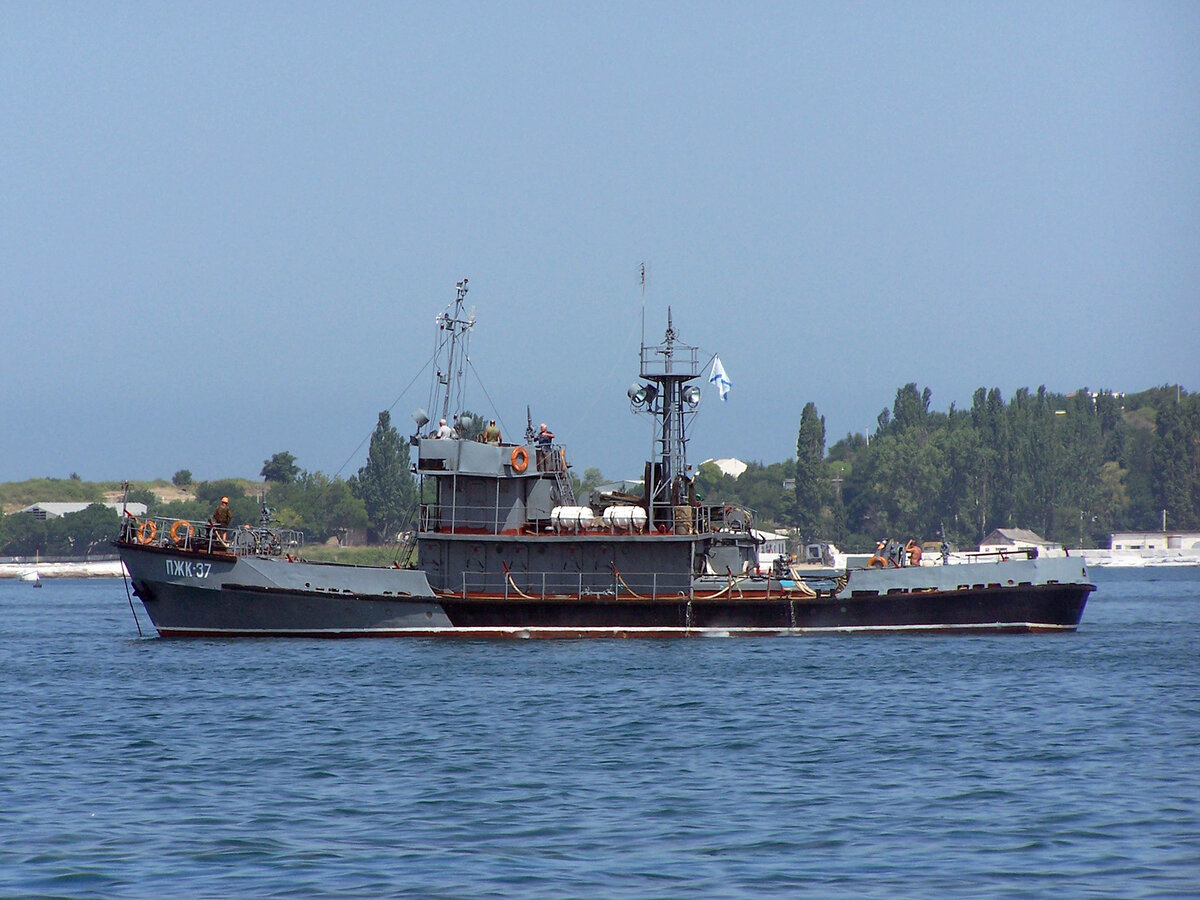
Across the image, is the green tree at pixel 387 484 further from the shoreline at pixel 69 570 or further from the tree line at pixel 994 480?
the tree line at pixel 994 480

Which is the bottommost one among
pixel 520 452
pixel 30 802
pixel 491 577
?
pixel 30 802

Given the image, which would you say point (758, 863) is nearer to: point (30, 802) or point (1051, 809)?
point (1051, 809)

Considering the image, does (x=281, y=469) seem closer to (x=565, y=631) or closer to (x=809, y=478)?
(x=809, y=478)

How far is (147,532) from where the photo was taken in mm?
40250

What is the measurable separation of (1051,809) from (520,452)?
2356 centimetres

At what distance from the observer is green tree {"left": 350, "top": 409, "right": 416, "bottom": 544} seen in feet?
430

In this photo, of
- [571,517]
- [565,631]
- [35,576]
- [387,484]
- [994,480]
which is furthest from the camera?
[994,480]

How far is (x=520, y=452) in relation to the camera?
39.8 metres

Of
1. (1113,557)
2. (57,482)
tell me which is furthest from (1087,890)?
(57,482)

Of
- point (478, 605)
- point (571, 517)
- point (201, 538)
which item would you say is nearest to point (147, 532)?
point (201, 538)

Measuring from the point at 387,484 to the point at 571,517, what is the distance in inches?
3745

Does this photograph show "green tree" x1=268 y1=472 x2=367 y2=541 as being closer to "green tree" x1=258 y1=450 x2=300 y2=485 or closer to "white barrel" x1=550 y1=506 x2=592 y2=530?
"green tree" x1=258 y1=450 x2=300 y2=485

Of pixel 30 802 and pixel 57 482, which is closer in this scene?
pixel 30 802

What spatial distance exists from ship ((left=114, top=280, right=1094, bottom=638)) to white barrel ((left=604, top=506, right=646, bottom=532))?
0.04 m
